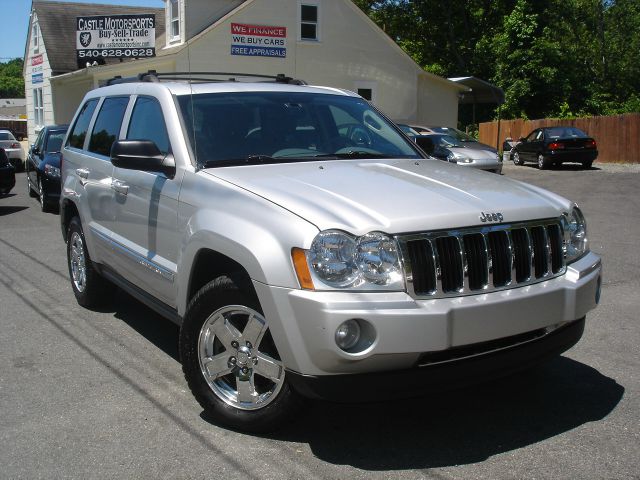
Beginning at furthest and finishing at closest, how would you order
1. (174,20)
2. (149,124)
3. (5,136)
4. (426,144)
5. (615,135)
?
(615,135), (174,20), (5,136), (426,144), (149,124)

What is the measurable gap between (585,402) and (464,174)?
156cm

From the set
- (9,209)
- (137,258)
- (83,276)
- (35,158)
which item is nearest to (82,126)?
(83,276)

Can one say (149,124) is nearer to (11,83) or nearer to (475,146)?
(475,146)

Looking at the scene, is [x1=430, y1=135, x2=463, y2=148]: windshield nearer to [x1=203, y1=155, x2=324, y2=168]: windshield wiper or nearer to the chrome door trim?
the chrome door trim

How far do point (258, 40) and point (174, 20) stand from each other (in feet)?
11.4

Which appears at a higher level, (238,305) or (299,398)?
(238,305)

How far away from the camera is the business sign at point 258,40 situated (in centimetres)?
2599

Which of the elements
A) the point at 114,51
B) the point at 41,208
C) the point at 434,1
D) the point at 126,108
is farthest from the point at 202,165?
the point at 434,1

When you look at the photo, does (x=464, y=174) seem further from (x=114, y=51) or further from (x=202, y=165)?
(x=114, y=51)

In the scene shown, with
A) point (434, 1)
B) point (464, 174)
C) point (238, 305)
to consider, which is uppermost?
point (434, 1)

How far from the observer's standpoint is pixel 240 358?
4008 mm

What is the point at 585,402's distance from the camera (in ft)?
14.8

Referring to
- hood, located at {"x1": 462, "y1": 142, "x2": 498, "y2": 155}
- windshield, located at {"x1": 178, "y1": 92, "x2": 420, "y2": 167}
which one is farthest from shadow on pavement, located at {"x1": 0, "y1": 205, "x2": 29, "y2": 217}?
hood, located at {"x1": 462, "y1": 142, "x2": 498, "y2": 155}

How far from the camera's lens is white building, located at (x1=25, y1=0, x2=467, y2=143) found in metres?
25.7
